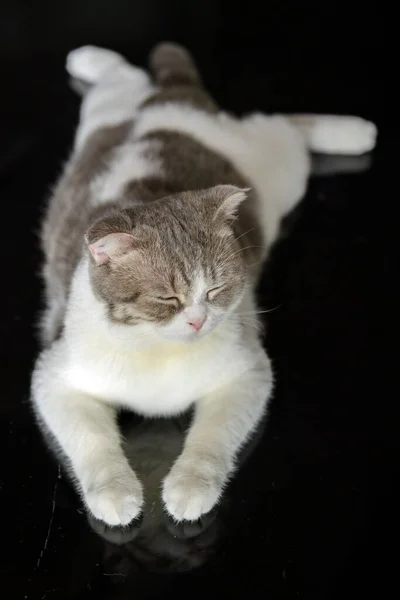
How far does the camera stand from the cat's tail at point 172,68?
2689mm

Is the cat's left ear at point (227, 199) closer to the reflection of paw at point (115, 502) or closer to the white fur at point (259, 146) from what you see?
the reflection of paw at point (115, 502)

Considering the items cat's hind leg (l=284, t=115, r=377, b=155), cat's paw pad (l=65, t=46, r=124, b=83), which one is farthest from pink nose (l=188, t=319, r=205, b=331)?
cat's paw pad (l=65, t=46, r=124, b=83)

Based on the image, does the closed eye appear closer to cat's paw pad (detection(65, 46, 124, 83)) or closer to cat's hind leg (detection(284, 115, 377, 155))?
cat's hind leg (detection(284, 115, 377, 155))

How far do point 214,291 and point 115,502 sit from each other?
447 mm

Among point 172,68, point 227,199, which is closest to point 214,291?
point 227,199

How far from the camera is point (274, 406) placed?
1958mm

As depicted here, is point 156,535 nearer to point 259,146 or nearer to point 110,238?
point 110,238

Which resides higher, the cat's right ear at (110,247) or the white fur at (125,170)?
the cat's right ear at (110,247)

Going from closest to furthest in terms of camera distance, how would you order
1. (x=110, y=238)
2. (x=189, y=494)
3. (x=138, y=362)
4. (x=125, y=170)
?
1. (x=110, y=238)
2. (x=189, y=494)
3. (x=138, y=362)
4. (x=125, y=170)

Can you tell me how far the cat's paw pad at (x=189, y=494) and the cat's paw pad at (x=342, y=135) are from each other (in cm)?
155

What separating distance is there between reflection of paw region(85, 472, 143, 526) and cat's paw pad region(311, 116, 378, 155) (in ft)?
5.35

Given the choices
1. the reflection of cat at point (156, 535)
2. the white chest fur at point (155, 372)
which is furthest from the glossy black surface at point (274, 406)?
the white chest fur at point (155, 372)

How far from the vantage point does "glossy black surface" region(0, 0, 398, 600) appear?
1588 millimetres

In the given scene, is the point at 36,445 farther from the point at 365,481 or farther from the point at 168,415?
the point at 365,481
